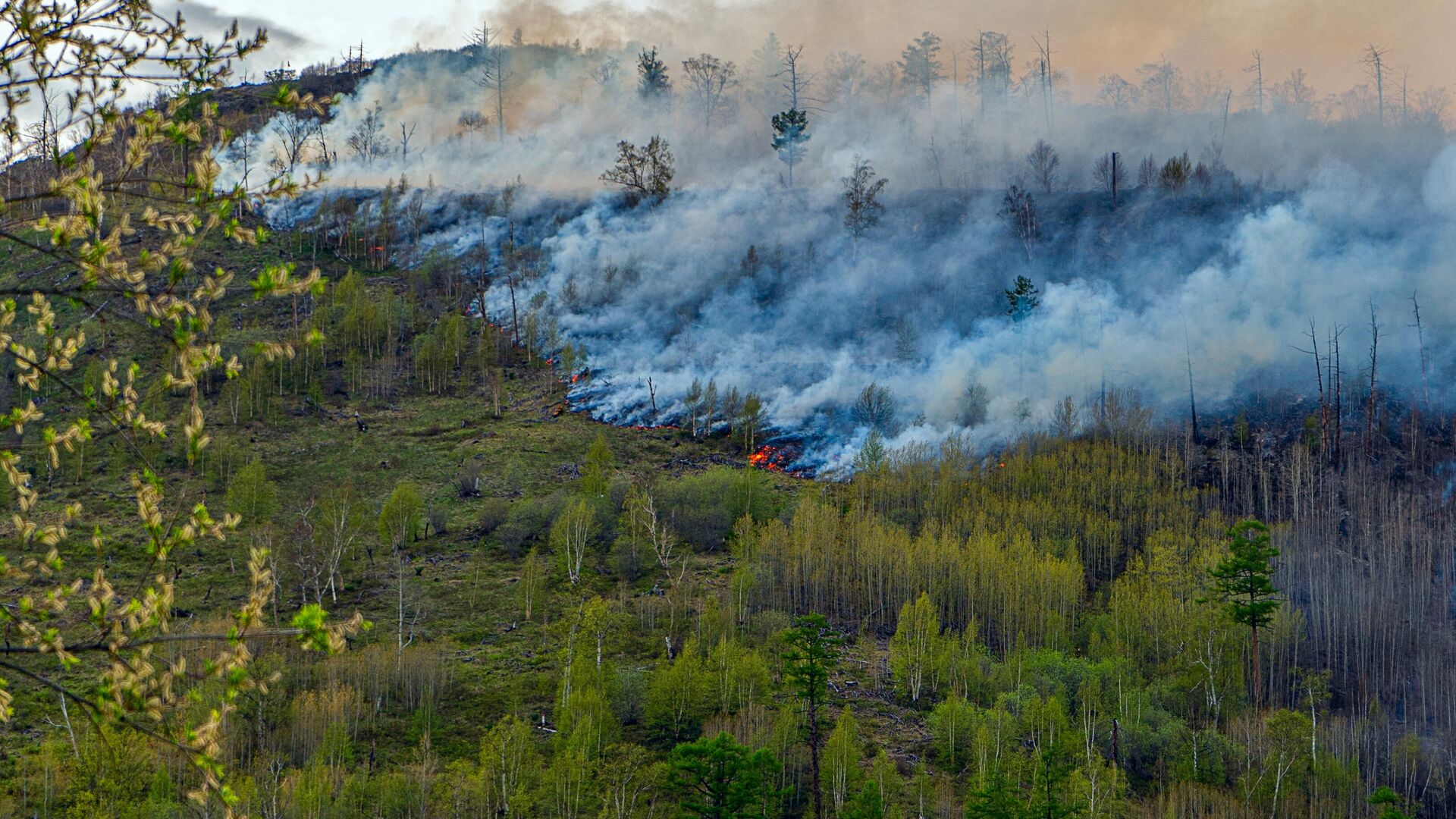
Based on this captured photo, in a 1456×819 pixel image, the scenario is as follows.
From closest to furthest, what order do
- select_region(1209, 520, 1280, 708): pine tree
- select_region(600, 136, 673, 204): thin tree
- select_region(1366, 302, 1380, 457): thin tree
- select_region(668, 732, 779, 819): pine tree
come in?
select_region(668, 732, 779, 819): pine tree, select_region(1209, 520, 1280, 708): pine tree, select_region(1366, 302, 1380, 457): thin tree, select_region(600, 136, 673, 204): thin tree

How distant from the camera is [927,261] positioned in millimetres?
138000

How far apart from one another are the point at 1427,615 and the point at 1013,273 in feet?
214

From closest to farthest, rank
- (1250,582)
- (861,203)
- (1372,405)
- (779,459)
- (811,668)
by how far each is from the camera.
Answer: (811,668) → (1250,582) → (1372,405) → (779,459) → (861,203)

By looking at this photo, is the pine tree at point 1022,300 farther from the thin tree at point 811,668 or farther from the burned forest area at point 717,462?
the thin tree at point 811,668

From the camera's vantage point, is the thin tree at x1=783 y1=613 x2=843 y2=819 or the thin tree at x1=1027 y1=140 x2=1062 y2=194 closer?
the thin tree at x1=783 y1=613 x2=843 y2=819

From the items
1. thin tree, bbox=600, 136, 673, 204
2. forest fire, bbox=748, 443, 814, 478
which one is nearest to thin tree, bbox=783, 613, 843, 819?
forest fire, bbox=748, 443, 814, 478

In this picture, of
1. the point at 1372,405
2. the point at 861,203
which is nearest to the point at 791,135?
the point at 861,203

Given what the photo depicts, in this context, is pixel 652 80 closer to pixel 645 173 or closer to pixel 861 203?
pixel 645 173

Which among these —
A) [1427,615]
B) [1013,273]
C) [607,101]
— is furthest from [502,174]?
[1427,615]

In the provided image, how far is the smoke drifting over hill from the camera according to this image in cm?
11456

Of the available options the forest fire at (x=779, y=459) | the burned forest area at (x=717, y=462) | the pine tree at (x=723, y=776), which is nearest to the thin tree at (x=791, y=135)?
the burned forest area at (x=717, y=462)

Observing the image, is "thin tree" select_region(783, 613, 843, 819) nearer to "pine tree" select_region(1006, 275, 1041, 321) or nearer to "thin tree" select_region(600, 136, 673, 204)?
"pine tree" select_region(1006, 275, 1041, 321)

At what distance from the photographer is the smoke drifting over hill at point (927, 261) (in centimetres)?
11456

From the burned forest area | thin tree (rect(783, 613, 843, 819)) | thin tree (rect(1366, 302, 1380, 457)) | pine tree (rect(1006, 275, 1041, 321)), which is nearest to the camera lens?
the burned forest area
